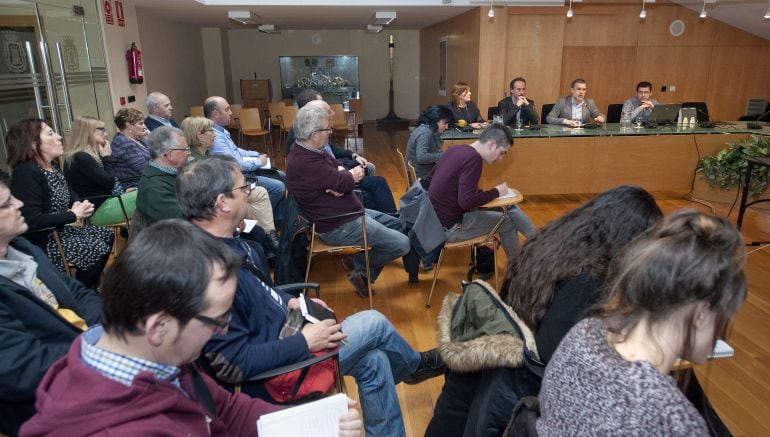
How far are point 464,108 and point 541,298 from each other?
4467 millimetres

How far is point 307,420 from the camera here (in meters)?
1.28

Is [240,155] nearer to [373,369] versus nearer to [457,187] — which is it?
[457,187]

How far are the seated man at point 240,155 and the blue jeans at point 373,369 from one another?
2.43 metres

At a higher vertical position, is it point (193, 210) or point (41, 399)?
point (193, 210)

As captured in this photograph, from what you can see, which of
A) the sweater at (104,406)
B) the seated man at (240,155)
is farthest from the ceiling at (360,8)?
the sweater at (104,406)

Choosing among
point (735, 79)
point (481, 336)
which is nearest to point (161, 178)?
point (481, 336)

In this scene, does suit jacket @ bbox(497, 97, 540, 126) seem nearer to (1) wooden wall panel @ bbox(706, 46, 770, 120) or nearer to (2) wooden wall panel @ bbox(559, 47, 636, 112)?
(2) wooden wall panel @ bbox(559, 47, 636, 112)

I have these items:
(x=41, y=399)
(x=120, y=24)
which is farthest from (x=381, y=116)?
(x=41, y=399)

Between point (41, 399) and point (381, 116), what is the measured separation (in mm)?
12779

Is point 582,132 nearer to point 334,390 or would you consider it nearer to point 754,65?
point 334,390

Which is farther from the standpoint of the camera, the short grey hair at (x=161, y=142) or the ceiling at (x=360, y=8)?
the ceiling at (x=360, y=8)

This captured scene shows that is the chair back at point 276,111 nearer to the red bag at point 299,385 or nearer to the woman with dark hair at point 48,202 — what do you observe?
the woman with dark hair at point 48,202

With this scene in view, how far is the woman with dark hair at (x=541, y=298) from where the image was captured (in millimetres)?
1432

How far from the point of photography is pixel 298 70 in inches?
496
